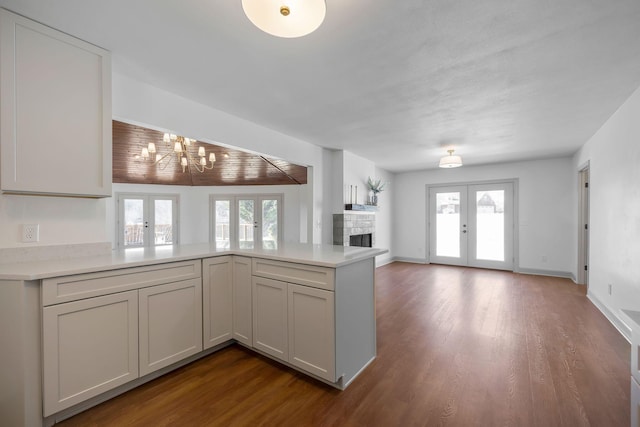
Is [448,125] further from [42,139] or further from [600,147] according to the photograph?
[42,139]

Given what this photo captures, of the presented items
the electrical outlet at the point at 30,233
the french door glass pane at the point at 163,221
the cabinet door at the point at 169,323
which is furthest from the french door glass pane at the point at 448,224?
the french door glass pane at the point at 163,221

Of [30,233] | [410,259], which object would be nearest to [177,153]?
[30,233]

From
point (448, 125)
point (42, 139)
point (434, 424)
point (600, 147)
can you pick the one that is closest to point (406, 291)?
point (448, 125)

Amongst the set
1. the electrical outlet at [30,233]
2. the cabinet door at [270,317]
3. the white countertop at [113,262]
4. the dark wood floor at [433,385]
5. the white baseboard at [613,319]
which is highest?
the electrical outlet at [30,233]

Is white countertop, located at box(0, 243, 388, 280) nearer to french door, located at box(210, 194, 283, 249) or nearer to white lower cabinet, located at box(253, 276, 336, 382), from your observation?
white lower cabinet, located at box(253, 276, 336, 382)

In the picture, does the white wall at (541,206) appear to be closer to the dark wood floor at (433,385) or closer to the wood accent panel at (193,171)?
the dark wood floor at (433,385)

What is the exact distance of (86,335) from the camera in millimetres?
1705

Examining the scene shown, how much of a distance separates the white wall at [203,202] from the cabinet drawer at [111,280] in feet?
16.9

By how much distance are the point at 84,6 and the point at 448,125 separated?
3583 mm

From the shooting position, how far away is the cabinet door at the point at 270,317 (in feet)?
7.14

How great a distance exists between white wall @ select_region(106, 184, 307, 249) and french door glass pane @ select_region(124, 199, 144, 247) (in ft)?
1.15

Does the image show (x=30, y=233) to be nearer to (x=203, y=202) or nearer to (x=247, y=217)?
(x=247, y=217)

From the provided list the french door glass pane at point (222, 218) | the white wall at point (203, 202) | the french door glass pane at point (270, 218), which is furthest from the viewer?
the french door glass pane at point (222, 218)

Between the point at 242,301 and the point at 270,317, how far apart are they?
361 millimetres
